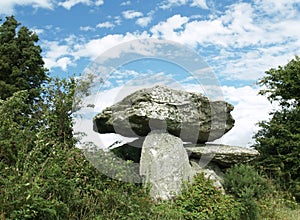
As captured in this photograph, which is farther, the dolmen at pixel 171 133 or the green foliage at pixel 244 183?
the green foliage at pixel 244 183

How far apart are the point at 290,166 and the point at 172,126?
19.0 ft

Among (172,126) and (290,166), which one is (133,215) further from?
(290,166)

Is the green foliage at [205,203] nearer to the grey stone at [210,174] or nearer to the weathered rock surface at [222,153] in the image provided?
the grey stone at [210,174]

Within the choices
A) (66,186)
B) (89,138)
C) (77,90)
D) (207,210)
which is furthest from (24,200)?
(77,90)

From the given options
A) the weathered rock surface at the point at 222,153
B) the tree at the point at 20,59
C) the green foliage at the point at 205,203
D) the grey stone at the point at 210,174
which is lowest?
the green foliage at the point at 205,203

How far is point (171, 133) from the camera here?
952 cm

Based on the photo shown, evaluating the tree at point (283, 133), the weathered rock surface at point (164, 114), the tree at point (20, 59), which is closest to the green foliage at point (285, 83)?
the tree at point (283, 133)

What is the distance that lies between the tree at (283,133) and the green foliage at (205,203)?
14.4ft

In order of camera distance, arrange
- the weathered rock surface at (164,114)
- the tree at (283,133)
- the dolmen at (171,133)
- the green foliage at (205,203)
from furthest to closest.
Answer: the tree at (283,133), the weathered rock surface at (164,114), the dolmen at (171,133), the green foliage at (205,203)

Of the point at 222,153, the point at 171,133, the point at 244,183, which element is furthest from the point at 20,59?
the point at 244,183

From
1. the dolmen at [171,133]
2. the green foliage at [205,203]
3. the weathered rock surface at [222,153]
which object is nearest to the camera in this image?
the green foliage at [205,203]

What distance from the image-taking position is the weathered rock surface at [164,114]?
8927 millimetres

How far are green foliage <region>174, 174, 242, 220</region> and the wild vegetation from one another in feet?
0.07

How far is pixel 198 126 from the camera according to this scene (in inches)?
384
